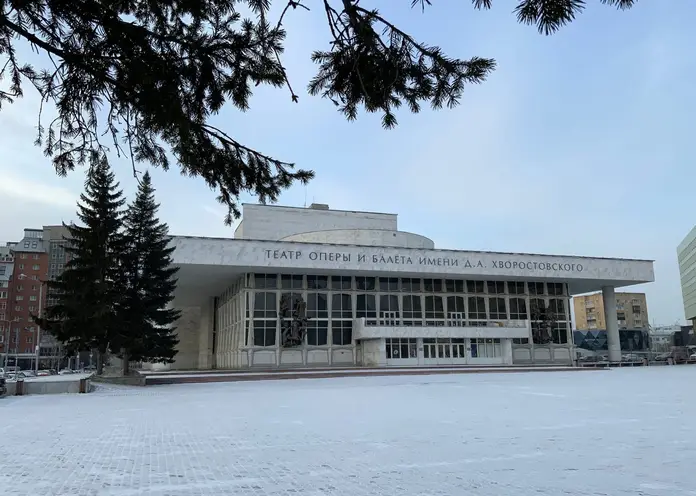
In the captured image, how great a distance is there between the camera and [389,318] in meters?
41.2

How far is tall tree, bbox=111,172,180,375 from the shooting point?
27391 mm

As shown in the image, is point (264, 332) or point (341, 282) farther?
point (341, 282)

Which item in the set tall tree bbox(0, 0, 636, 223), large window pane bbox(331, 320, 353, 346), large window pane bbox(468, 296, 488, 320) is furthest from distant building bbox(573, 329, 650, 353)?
tall tree bbox(0, 0, 636, 223)

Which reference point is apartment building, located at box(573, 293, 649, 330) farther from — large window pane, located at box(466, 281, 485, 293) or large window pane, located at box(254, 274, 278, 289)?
large window pane, located at box(254, 274, 278, 289)

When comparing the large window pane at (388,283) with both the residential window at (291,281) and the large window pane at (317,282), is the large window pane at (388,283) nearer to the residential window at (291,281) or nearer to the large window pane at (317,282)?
the large window pane at (317,282)

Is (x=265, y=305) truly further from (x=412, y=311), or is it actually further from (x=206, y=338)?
(x=206, y=338)

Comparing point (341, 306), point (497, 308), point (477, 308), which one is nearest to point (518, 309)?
point (497, 308)

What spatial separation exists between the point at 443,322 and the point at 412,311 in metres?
2.53

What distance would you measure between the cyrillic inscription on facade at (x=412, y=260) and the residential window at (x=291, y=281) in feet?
8.91

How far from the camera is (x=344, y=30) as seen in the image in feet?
13.1

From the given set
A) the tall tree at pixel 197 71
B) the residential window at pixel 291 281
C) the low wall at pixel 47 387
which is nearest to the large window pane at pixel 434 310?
the residential window at pixel 291 281

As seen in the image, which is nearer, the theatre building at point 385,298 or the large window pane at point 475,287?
the theatre building at point 385,298

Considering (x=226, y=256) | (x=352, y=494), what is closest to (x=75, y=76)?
(x=352, y=494)

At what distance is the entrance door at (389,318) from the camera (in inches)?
1609
